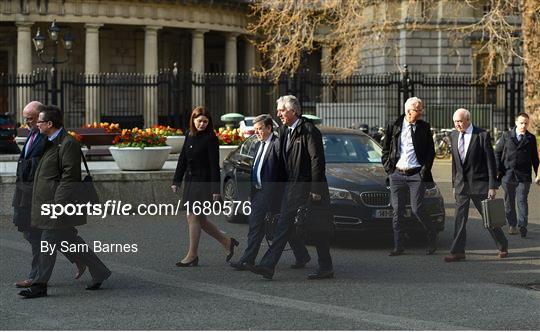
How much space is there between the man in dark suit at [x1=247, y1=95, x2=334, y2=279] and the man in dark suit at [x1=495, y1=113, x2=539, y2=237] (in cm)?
470

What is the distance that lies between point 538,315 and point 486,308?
1.62 ft

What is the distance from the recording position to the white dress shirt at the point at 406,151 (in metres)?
12.6

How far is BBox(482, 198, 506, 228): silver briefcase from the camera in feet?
40.0

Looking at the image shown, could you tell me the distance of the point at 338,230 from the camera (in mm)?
13539

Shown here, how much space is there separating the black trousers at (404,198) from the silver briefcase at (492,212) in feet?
2.52

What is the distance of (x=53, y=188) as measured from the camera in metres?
9.87

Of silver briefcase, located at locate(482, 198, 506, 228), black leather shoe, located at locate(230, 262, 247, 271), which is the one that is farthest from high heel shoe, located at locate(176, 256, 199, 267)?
silver briefcase, located at locate(482, 198, 506, 228)

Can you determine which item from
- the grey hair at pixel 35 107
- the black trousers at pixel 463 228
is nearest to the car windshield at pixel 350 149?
the black trousers at pixel 463 228

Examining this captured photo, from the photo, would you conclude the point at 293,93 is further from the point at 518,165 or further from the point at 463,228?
the point at 463,228

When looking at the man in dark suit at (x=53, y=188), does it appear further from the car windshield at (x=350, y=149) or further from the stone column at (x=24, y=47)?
the stone column at (x=24, y=47)

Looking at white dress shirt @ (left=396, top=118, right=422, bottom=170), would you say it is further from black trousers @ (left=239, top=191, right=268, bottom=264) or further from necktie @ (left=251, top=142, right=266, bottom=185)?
black trousers @ (left=239, top=191, right=268, bottom=264)

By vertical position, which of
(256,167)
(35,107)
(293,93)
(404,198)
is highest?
(293,93)

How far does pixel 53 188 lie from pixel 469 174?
16.6ft

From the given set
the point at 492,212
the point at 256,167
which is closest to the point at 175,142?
the point at 492,212
